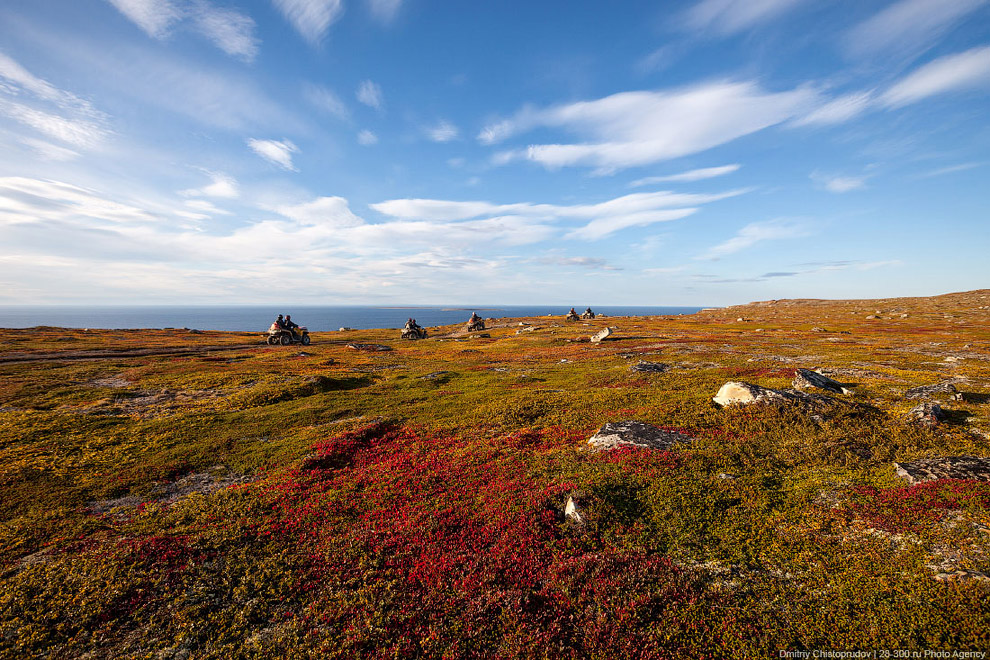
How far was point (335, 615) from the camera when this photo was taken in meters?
10.6

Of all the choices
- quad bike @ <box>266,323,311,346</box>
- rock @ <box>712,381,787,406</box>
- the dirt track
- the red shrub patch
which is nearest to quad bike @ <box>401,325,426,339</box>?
quad bike @ <box>266,323,311,346</box>

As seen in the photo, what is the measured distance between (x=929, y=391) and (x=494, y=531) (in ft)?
103

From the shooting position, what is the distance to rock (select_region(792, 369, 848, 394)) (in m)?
27.3

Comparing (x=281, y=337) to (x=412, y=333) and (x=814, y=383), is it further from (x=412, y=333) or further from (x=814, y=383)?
(x=814, y=383)

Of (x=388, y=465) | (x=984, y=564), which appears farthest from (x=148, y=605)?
(x=984, y=564)

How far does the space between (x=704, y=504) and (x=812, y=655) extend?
6.36m

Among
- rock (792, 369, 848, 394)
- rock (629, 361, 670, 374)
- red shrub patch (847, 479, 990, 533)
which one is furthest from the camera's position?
rock (629, 361, 670, 374)

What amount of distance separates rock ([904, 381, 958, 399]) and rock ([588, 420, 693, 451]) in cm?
1768

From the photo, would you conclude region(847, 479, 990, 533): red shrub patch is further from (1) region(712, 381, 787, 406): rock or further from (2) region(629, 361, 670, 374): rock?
(2) region(629, 361, 670, 374): rock

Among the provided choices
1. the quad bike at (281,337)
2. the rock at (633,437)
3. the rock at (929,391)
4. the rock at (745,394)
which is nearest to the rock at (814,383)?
the rock at (929,391)

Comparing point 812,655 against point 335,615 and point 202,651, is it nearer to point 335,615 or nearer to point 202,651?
point 335,615

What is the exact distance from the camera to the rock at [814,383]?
27.3 m

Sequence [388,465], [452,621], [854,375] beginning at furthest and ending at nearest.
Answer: [854,375]
[388,465]
[452,621]

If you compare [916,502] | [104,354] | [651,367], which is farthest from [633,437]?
[104,354]
